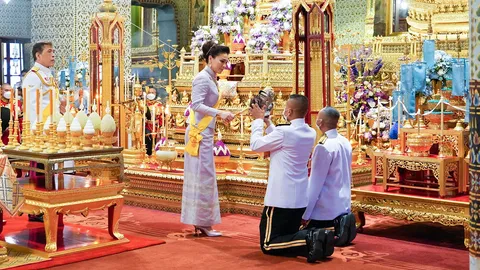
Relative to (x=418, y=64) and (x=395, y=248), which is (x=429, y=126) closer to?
(x=395, y=248)

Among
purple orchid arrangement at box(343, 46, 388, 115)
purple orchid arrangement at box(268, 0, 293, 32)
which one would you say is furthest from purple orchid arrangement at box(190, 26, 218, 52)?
purple orchid arrangement at box(343, 46, 388, 115)

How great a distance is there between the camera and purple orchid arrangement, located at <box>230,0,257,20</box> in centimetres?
Result: 1018

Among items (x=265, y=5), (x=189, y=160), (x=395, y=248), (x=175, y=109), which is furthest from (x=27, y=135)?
(x=265, y=5)

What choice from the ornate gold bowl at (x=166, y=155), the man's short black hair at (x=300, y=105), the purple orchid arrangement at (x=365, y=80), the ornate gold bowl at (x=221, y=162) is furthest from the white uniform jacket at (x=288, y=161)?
the purple orchid arrangement at (x=365, y=80)

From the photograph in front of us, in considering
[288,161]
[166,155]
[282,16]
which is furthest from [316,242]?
[282,16]

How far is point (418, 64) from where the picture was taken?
8.47 m

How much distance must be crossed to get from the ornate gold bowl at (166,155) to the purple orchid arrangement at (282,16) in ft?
8.86

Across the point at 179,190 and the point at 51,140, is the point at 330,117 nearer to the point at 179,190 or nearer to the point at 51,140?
the point at 51,140

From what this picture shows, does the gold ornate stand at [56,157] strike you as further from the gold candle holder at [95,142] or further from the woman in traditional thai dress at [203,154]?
the woman in traditional thai dress at [203,154]

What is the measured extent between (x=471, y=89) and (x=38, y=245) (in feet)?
12.1

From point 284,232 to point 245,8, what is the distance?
5.40 m

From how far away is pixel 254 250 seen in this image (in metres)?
5.68

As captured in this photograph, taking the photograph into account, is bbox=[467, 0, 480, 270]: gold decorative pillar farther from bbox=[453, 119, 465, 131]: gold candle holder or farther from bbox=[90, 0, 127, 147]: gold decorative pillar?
bbox=[90, 0, 127, 147]: gold decorative pillar

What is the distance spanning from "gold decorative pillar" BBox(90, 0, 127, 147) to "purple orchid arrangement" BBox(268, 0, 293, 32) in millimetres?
1963
